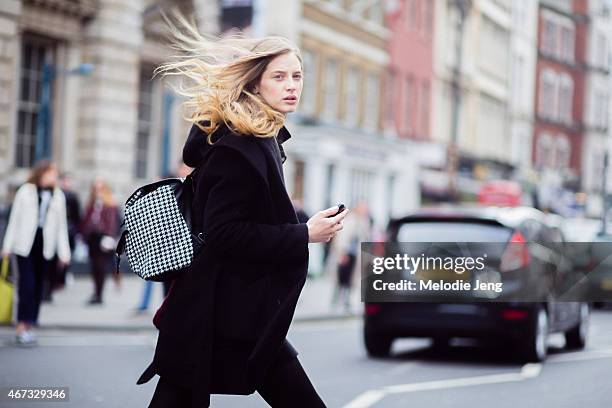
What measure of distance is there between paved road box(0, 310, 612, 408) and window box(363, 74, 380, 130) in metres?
23.6

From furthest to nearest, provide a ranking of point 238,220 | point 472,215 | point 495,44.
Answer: point 495,44 < point 472,215 < point 238,220

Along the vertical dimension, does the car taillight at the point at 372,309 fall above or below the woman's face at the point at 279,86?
below

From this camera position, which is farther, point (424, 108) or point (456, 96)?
point (424, 108)

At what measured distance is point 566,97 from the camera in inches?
649

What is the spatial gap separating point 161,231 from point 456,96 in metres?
31.6

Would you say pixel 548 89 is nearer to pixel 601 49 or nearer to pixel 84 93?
pixel 601 49

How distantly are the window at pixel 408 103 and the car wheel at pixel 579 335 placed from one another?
25522 mm

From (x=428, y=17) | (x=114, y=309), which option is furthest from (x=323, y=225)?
(x=428, y=17)

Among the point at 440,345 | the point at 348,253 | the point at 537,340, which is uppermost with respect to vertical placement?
the point at 348,253

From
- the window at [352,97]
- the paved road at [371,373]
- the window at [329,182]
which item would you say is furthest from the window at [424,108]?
the paved road at [371,373]

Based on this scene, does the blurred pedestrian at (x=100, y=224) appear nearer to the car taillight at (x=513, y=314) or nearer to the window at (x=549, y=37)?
the window at (x=549, y=37)

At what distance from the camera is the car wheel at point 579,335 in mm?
13373

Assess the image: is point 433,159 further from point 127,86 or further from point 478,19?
point 478,19

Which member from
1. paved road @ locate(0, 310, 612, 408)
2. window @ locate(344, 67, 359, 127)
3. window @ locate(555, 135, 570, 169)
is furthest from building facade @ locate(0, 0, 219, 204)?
window @ locate(344, 67, 359, 127)
